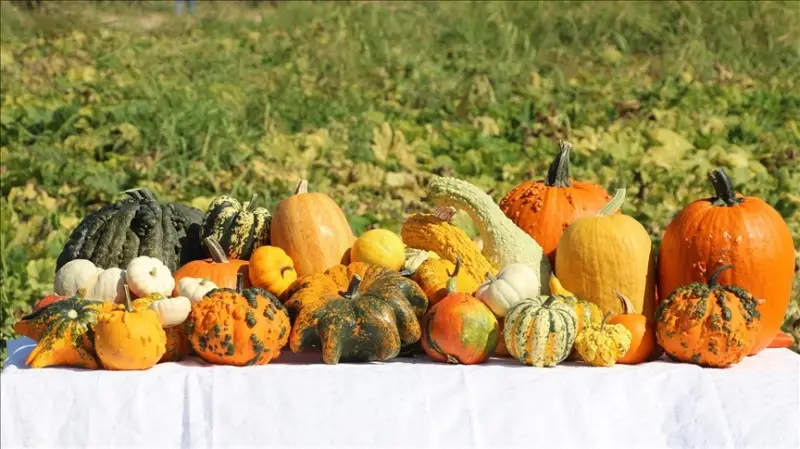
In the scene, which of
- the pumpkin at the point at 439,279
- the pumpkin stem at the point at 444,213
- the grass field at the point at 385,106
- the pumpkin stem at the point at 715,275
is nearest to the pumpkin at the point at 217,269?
the pumpkin at the point at 439,279

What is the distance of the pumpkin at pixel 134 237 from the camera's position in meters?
4.21

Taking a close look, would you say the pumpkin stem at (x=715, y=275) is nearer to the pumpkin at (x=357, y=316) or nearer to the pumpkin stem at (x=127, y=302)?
the pumpkin at (x=357, y=316)

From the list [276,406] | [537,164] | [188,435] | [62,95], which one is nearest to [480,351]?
[276,406]

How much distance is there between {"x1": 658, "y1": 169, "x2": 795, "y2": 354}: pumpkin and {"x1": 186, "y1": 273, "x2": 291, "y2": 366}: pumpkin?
141 cm

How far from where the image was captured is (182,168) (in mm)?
8711

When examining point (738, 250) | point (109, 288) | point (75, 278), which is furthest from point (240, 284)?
point (738, 250)

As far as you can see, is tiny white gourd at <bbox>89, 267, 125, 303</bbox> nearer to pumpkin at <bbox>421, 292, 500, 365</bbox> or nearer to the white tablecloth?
the white tablecloth

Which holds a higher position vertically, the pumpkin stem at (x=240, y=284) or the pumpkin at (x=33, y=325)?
the pumpkin stem at (x=240, y=284)

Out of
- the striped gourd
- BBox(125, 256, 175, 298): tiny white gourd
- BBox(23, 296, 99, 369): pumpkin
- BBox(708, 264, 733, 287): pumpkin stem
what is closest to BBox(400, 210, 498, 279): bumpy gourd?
the striped gourd

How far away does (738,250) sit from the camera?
12.4ft

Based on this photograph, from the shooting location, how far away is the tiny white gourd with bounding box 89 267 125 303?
388 centimetres

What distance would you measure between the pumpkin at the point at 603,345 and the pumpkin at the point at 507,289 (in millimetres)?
248

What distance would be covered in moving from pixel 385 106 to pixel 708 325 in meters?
7.38

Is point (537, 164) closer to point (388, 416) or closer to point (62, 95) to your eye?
point (62, 95)
